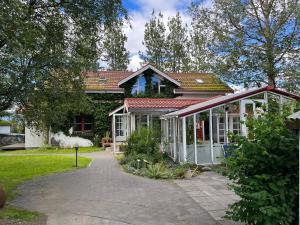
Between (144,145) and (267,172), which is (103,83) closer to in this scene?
(144,145)

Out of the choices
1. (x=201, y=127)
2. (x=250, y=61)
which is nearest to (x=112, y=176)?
(x=201, y=127)

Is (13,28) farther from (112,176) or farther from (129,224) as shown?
(112,176)

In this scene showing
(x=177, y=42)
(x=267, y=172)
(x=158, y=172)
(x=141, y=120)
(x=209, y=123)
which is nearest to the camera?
(x=267, y=172)

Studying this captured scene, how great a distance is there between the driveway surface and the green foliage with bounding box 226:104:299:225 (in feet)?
5.52

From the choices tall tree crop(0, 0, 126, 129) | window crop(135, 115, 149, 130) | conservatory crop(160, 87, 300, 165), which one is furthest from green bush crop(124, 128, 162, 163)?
window crop(135, 115, 149, 130)

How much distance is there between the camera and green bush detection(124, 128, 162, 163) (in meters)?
16.0

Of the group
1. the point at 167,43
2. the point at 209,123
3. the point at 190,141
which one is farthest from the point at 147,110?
the point at 167,43

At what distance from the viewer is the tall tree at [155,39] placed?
4334 cm

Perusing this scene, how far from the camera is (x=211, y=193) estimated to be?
382 inches

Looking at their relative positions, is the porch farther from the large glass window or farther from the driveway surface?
the driveway surface

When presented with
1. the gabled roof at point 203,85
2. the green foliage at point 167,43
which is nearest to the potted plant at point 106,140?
the gabled roof at point 203,85

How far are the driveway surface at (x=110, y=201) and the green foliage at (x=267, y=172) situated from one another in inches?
66.2

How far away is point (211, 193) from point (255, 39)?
19701mm

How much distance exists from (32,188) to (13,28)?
537cm
